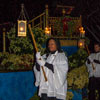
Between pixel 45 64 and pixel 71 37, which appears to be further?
pixel 71 37

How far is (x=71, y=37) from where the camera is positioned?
11.7 metres

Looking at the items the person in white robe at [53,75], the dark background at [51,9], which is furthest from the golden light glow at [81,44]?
the dark background at [51,9]

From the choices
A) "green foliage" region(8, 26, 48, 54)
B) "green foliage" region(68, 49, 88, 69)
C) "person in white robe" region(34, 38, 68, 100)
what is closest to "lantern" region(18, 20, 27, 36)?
"green foliage" region(8, 26, 48, 54)

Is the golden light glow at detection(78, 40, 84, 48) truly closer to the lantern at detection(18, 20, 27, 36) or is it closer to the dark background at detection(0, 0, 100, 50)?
the lantern at detection(18, 20, 27, 36)

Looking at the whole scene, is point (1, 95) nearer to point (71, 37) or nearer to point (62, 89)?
point (62, 89)

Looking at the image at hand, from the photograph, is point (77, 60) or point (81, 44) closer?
point (77, 60)

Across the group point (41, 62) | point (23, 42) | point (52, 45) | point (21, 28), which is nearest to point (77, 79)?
point (23, 42)

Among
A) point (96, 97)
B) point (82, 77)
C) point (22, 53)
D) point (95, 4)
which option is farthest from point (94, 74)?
point (95, 4)

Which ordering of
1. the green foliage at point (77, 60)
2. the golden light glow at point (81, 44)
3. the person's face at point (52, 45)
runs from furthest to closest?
the golden light glow at point (81, 44)
the green foliage at point (77, 60)
the person's face at point (52, 45)

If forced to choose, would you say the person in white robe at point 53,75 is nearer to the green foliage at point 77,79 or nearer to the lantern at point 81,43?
the green foliage at point 77,79

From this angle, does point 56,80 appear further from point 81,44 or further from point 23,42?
point 81,44

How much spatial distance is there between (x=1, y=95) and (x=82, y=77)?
3.13 metres

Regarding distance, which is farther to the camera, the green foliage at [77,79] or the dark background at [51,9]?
the dark background at [51,9]

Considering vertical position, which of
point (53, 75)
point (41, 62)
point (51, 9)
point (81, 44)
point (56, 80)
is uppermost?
point (51, 9)
